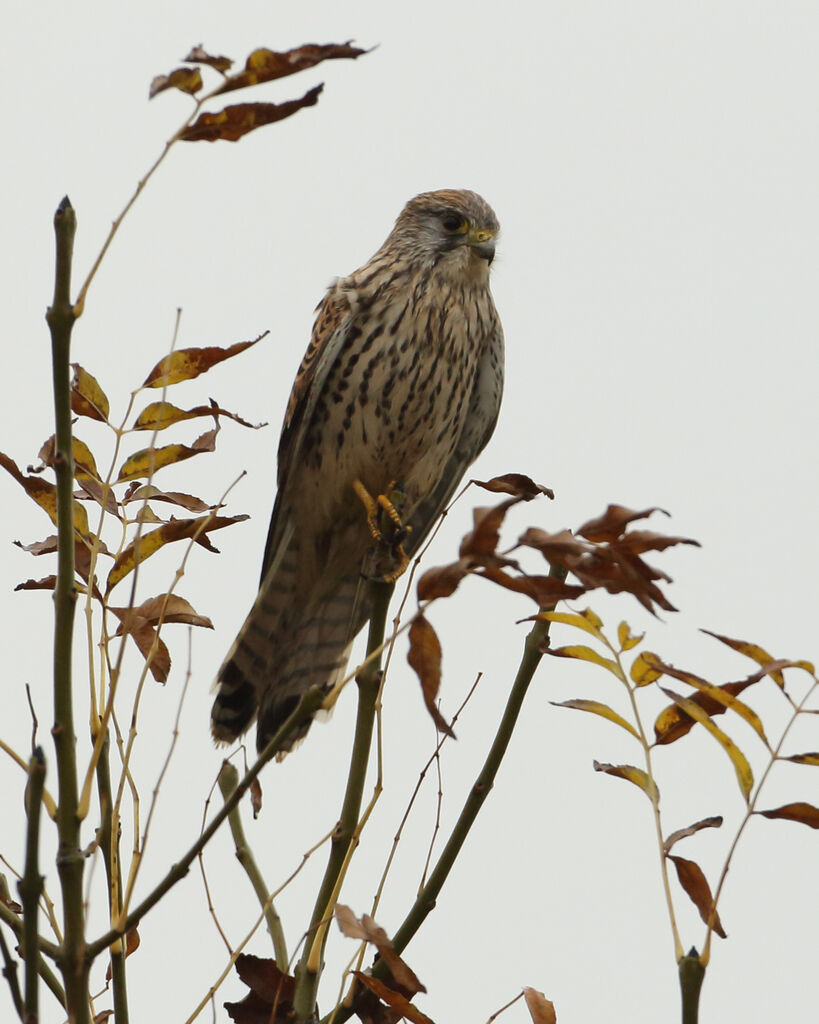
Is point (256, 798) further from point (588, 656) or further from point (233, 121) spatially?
point (233, 121)

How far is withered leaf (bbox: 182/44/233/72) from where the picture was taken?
4.38 feet

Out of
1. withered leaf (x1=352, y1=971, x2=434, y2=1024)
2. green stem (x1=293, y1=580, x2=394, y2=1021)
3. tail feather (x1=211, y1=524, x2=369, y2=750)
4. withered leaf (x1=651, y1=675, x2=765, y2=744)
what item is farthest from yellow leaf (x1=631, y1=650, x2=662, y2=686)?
tail feather (x1=211, y1=524, x2=369, y2=750)

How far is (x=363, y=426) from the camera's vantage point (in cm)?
395

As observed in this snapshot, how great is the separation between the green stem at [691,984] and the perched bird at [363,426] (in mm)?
2451

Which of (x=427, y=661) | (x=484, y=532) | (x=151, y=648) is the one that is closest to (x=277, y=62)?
(x=484, y=532)

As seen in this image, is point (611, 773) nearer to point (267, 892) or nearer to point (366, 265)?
point (267, 892)

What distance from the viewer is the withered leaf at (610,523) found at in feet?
4.63

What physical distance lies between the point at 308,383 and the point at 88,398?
206cm

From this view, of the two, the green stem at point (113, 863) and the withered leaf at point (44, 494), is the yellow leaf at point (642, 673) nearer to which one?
the green stem at point (113, 863)

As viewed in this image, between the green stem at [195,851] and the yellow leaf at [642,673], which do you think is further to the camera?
the yellow leaf at [642,673]

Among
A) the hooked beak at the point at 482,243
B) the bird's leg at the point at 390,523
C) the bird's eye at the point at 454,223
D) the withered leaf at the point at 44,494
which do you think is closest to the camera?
the withered leaf at the point at 44,494

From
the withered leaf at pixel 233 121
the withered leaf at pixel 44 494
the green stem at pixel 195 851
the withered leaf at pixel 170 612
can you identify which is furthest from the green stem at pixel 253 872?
the withered leaf at pixel 233 121

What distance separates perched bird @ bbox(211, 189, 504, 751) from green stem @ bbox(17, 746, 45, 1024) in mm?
2367

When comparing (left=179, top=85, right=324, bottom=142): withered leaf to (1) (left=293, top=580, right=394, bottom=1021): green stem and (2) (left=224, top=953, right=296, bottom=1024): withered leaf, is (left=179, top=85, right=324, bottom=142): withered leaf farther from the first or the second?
(2) (left=224, top=953, right=296, bottom=1024): withered leaf
